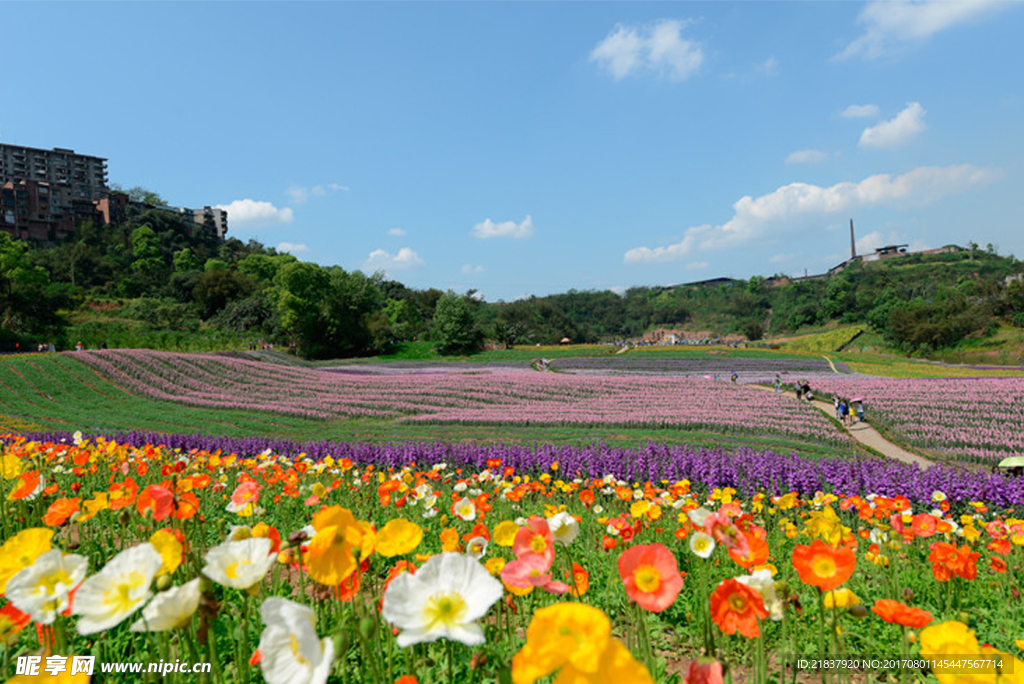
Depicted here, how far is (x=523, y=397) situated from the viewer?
24812mm

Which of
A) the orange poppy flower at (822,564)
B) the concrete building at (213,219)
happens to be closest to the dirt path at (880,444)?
the orange poppy flower at (822,564)

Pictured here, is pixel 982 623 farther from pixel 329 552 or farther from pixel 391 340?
pixel 391 340

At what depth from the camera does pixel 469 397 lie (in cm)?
2438

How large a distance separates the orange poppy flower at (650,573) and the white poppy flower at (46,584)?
4.39 feet

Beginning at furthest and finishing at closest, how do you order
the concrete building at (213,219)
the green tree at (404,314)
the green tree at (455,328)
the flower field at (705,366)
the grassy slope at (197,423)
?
the concrete building at (213,219) < the green tree at (404,314) < the green tree at (455,328) < the flower field at (705,366) < the grassy slope at (197,423)

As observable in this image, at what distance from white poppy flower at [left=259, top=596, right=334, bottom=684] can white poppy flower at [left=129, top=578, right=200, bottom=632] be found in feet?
0.74

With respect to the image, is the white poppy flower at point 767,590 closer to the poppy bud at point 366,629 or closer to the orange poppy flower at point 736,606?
the orange poppy flower at point 736,606

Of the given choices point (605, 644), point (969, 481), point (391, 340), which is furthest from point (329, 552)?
point (391, 340)

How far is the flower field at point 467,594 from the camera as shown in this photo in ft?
3.55

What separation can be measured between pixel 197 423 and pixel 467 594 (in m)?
19.2

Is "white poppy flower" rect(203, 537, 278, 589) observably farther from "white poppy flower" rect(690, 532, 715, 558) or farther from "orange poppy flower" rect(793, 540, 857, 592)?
"orange poppy flower" rect(793, 540, 857, 592)

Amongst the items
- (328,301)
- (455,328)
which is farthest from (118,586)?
(328,301)

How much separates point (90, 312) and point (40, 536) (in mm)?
70819

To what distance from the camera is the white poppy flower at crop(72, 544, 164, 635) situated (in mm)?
1127
